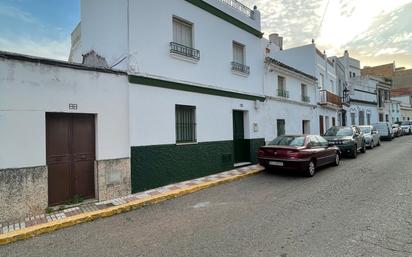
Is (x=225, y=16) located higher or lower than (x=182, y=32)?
higher

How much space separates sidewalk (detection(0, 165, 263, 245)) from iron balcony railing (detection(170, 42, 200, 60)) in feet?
13.9

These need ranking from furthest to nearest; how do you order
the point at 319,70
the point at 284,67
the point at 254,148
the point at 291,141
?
the point at 319,70 < the point at 284,67 < the point at 254,148 < the point at 291,141

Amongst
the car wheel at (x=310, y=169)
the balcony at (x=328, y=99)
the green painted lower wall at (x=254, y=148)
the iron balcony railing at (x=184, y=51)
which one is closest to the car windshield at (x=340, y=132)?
the balcony at (x=328, y=99)

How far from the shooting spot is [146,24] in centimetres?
822

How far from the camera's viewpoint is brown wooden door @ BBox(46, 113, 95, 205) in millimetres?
6500

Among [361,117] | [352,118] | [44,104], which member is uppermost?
[361,117]

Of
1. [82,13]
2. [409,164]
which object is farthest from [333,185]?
[82,13]

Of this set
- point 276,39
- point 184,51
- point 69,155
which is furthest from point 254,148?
point 276,39

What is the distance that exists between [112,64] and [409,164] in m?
12.0

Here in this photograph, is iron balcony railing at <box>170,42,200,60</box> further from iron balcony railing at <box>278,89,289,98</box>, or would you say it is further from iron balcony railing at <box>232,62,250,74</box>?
iron balcony railing at <box>278,89,289,98</box>

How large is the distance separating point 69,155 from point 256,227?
4752 mm

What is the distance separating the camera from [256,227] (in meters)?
5.05

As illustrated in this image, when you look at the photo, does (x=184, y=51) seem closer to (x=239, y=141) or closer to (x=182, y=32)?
(x=182, y=32)

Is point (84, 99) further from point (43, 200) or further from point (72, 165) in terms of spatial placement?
point (43, 200)
